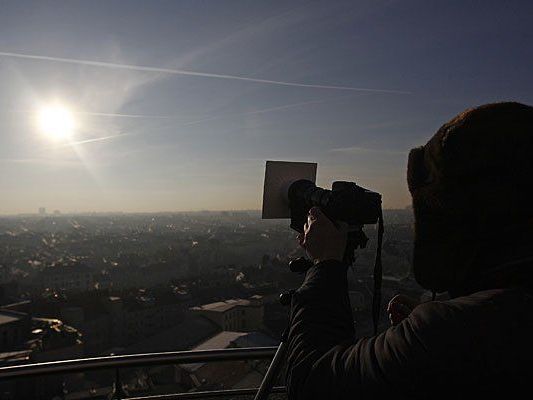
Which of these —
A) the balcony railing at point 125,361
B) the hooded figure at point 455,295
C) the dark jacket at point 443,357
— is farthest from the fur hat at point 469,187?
the balcony railing at point 125,361

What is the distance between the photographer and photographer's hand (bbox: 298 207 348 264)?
33.7 inches

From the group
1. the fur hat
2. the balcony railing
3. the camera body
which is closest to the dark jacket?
the fur hat

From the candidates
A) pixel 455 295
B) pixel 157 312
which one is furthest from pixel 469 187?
pixel 157 312

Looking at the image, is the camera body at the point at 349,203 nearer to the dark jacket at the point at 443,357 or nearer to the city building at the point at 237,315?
the dark jacket at the point at 443,357

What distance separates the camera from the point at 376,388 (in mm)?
579

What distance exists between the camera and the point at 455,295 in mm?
694

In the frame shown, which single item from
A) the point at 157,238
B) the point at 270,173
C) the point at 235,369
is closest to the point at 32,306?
the point at 235,369

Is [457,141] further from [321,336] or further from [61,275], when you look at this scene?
[61,275]

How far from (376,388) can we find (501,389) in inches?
5.7

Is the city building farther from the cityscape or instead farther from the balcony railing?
the balcony railing

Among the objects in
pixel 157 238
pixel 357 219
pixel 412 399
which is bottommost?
pixel 157 238

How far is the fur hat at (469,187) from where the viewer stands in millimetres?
632

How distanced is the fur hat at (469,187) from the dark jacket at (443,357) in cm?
11

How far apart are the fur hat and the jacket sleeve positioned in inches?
5.3
